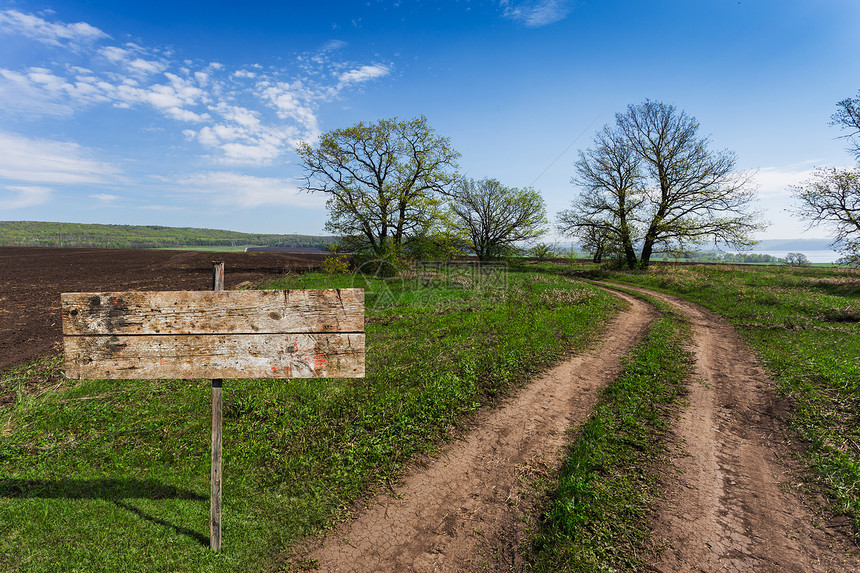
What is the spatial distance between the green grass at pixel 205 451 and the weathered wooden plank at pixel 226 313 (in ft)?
7.39

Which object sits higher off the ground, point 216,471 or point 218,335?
point 218,335

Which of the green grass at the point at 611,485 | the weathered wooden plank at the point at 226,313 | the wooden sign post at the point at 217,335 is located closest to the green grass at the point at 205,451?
the wooden sign post at the point at 217,335

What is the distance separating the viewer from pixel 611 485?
438 cm

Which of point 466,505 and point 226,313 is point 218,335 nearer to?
point 226,313

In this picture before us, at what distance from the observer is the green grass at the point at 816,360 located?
467 cm

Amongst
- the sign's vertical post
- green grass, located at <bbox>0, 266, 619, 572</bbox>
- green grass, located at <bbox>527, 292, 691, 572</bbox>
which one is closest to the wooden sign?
the sign's vertical post

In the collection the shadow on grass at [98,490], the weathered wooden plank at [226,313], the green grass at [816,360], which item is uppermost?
the weathered wooden plank at [226,313]

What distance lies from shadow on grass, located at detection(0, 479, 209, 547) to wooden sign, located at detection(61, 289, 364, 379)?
78.2 inches

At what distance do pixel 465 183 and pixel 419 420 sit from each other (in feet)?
122

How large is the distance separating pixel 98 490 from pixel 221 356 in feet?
9.84

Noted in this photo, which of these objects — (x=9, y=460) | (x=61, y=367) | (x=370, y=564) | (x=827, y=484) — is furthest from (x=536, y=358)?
(x=61, y=367)

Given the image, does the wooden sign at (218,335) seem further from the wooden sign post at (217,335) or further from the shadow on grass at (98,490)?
the shadow on grass at (98,490)

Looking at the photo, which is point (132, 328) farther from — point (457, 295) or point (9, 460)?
point (457, 295)

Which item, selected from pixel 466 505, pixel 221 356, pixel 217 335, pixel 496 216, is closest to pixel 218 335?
pixel 217 335
